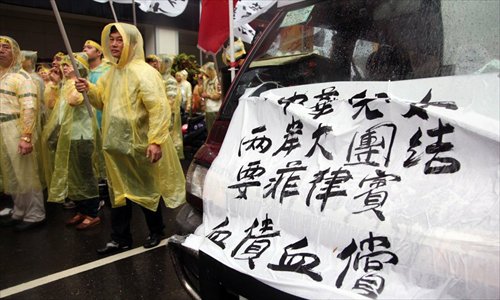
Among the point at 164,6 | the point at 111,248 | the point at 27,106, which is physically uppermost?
the point at 164,6

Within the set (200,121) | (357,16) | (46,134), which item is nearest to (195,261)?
(357,16)

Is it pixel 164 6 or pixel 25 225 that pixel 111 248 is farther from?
pixel 164 6

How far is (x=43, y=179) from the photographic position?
5270mm

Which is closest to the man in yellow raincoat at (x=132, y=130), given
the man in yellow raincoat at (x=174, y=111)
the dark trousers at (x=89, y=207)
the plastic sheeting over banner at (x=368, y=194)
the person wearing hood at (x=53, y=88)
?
the dark trousers at (x=89, y=207)

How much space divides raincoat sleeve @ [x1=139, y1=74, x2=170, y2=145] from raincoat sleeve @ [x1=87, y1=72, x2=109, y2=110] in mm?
463

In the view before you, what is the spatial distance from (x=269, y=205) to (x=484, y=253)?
79 centimetres

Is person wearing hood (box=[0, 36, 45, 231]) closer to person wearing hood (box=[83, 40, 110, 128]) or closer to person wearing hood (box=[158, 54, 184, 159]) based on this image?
person wearing hood (box=[83, 40, 110, 128])

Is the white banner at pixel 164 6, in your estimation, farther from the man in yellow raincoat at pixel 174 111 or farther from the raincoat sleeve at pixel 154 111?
the raincoat sleeve at pixel 154 111

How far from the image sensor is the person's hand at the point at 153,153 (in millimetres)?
3275

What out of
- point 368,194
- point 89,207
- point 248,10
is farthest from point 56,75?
point 368,194

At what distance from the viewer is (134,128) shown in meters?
3.37

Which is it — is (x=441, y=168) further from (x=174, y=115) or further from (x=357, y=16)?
(x=174, y=115)

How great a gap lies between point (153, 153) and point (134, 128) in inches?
11.2

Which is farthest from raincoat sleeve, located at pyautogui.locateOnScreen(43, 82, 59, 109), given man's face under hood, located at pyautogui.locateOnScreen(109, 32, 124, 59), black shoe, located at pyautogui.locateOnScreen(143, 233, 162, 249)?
black shoe, located at pyautogui.locateOnScreen(143, 233, 162, 249)
